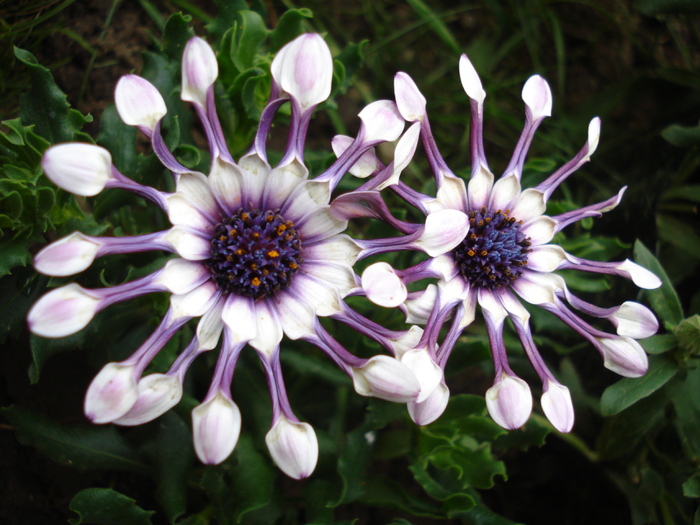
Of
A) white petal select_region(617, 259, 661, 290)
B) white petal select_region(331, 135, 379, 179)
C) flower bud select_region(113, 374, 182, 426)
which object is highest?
white petal select_region(617, 259, 661, 290)

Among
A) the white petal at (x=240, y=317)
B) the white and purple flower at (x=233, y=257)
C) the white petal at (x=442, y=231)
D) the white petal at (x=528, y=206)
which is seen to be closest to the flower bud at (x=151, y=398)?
the white and purple flower at (x=233, y=257)

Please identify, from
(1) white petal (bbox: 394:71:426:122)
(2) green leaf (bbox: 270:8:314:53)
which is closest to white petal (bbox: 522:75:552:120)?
(1) white petal (bbox: 394:71:426:122)

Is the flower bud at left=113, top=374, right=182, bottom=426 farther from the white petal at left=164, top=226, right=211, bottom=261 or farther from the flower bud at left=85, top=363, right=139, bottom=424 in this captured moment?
the white petal at left=164, top=226, right=211, bottom=261

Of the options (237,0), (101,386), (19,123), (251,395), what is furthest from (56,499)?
(237,0)

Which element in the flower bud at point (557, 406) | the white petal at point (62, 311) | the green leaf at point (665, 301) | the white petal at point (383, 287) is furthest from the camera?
the green leaf at point (665, 301)

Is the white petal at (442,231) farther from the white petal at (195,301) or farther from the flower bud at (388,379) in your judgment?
the white petal at (195,301)

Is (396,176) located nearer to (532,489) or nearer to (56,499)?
(56,499)
